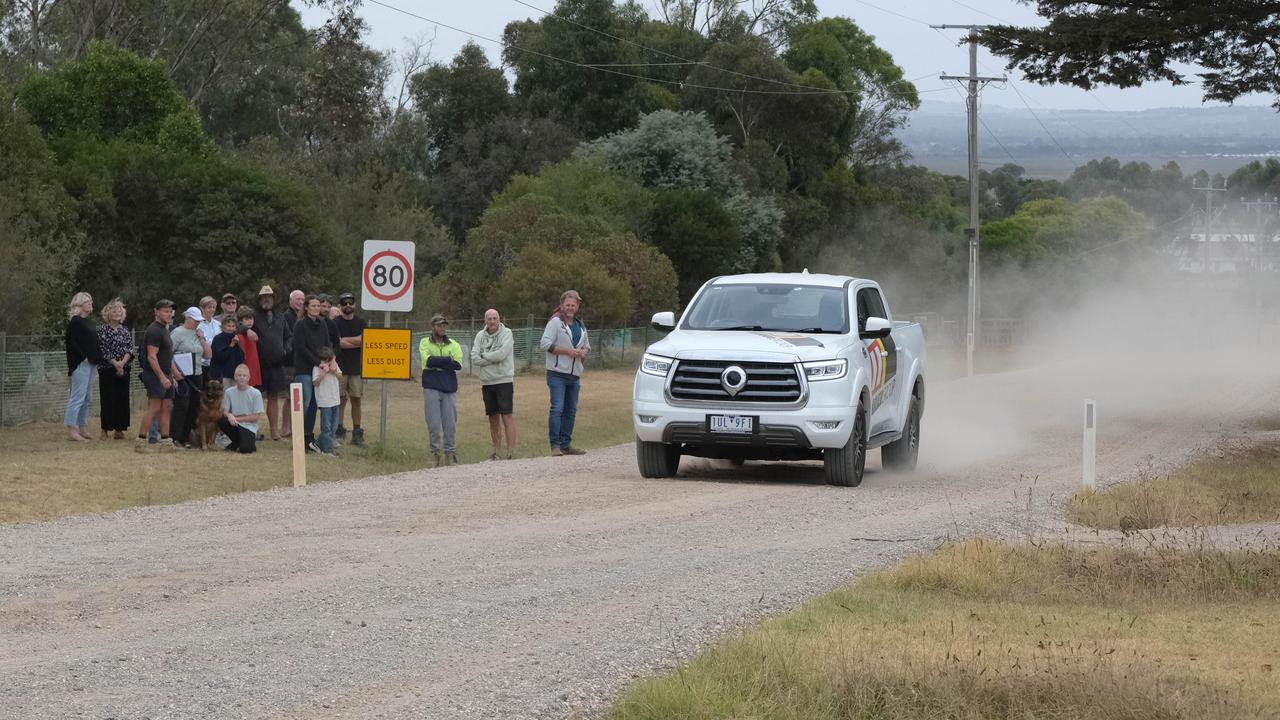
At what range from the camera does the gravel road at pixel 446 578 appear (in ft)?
26.2

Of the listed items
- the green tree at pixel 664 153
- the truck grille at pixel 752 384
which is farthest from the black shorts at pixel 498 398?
the green tree at pixel 664 153

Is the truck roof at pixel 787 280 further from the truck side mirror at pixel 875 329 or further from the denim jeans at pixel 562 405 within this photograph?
the denim jeans at pixel 562 405

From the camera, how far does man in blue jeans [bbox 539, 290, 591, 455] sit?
2134 centimetres

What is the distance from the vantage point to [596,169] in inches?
2854

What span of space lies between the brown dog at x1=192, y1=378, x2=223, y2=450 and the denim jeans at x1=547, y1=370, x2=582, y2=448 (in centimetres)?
403

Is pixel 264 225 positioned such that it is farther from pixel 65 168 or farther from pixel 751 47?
pixel 751 47

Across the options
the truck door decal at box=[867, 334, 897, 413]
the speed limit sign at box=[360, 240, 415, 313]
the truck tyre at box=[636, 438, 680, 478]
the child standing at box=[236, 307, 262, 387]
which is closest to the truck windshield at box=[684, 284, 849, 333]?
the truck door decal at box=[867, 334, 897, 413]

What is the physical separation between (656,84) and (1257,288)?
37.1m

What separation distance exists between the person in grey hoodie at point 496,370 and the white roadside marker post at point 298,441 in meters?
2.96

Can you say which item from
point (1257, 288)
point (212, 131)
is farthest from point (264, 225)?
point (1257, 288)

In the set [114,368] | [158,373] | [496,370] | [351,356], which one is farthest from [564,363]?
[114,368]

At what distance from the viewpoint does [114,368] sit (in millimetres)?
21281

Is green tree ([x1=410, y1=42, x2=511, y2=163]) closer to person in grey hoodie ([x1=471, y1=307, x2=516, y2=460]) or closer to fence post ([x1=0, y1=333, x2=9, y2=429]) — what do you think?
fence post ([x1=0, y1=333, x2=9, y2=429])

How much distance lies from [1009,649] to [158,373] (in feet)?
45.1
